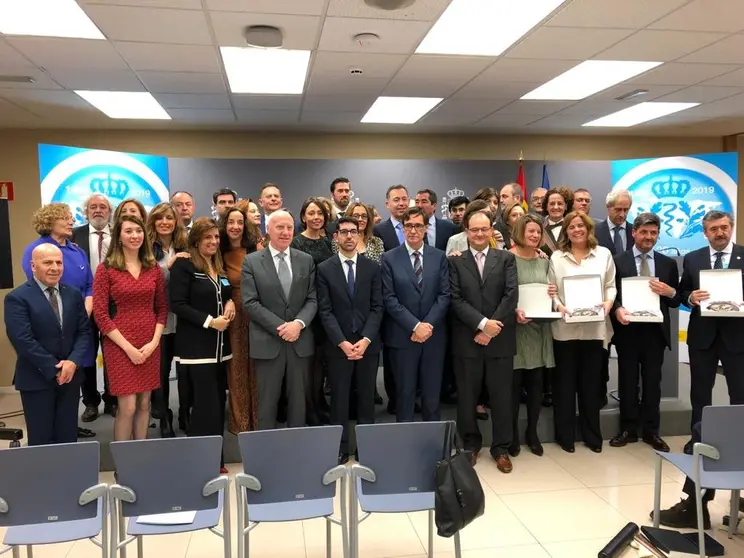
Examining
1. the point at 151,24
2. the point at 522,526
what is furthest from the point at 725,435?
the point at 151,24

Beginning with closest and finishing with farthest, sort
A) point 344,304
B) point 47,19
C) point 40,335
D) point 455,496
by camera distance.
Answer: point 455,496 → point 40,335 → point 47,19 → point 344,304

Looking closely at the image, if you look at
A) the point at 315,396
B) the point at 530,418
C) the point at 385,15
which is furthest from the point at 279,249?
the point at 530,418

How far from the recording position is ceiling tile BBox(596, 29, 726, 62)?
417cm

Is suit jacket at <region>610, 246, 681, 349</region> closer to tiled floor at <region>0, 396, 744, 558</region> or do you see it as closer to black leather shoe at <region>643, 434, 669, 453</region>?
black leather shoe at <region>643, 434, 669, 453</region>

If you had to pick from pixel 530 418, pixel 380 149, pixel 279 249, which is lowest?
pixel 530 418

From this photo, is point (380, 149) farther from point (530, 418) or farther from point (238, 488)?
point (238, 488)

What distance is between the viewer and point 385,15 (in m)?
3.66

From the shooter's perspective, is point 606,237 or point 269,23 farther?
point 606,237

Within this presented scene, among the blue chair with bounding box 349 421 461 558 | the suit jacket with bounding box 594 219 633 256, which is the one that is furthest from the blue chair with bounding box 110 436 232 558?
the suit jacket with bounding box 594 219 633 256

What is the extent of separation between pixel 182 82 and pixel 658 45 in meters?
4.15

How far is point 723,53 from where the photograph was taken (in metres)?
4.61

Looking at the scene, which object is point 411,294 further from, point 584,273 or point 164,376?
point 164,376

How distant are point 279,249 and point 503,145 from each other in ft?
17.5

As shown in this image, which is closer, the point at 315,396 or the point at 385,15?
the point at 385,15
